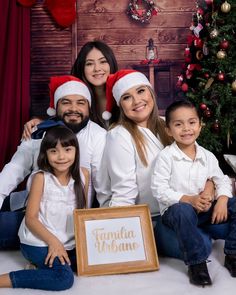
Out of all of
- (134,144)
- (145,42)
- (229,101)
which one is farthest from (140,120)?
(145,42)

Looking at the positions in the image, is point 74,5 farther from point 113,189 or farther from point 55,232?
point 55,232

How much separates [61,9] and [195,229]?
8.60ft

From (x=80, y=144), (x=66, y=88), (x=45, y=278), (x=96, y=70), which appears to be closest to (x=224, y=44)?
(x=96, y=70)

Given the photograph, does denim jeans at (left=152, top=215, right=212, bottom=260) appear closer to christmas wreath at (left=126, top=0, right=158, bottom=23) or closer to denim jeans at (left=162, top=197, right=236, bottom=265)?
denim jeans at (left=162, top=197, right=236, bottom=265)

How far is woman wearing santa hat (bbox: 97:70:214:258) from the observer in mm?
2287

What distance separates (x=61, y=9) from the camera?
12.5 feet

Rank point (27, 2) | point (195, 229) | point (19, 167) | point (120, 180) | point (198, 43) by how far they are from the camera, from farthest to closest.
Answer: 1. point (27, 2)
2. point (198, 43)
3. point (19, 167)
4. point (120, 180)
5. point (195, 229)

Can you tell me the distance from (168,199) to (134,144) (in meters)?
0.43

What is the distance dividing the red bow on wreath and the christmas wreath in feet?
1.67

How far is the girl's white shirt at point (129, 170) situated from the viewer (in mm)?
2283

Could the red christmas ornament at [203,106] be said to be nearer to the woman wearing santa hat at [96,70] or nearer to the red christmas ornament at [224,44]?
the red christmas ornament at [224,44]

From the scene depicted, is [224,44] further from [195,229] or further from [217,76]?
[195,229]

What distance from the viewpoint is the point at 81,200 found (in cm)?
215

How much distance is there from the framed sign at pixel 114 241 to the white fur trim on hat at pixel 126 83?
698mm
